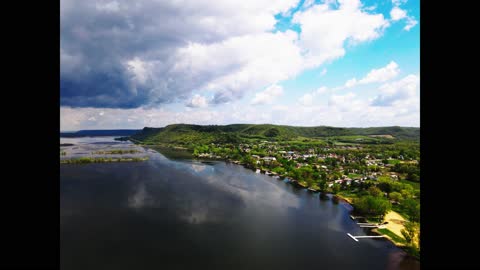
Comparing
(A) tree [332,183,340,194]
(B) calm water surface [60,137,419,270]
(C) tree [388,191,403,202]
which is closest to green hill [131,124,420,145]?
(B) calm water surface [60,137,419,270]

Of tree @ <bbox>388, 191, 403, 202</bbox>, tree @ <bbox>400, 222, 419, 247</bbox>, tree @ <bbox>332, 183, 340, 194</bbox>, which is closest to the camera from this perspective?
tree @ <bbox>400, 222, 419, 247</bbox>

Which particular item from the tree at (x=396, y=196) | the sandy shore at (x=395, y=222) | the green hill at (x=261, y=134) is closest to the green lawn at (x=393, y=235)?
the sandy shore at (x=395, y=222)

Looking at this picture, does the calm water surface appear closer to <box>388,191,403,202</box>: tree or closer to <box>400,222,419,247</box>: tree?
<box>400,222,419,247</box>: tree

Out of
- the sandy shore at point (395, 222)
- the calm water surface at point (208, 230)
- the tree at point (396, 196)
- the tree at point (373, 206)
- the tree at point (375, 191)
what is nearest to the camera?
the calm water surface at point (208, 230)

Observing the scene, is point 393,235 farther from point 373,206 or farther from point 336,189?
point 336,189

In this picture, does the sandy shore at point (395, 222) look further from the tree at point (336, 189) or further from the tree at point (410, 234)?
the tree at point (336, 189)
